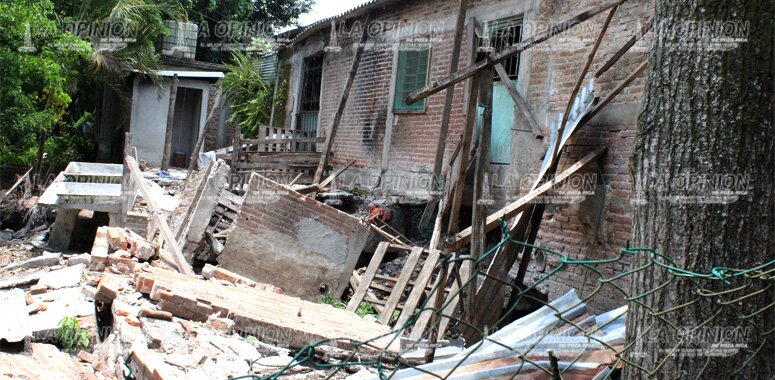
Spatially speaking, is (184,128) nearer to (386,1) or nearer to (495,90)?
(386,1)

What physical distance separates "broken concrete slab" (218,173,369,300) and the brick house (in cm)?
222

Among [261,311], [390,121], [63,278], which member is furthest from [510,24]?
[63,278]

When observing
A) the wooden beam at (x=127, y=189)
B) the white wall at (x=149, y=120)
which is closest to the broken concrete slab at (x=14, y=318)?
the wooden beam at (x=127, y=189)

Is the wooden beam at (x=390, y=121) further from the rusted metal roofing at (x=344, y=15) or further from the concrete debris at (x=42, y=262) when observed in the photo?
the concrete debris at (x=42, y=262)

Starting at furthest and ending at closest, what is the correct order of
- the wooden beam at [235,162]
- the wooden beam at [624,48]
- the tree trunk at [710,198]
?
1. the wooden beam at [235,162]
2. the wooden beam at [624,48]
3. the tree trunk at [710,198]

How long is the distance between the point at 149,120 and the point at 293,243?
37.9 ft

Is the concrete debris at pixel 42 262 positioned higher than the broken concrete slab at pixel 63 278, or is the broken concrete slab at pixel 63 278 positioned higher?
the broken concrete slab at pixel 63 278

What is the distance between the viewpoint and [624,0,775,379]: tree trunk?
275 centimetres

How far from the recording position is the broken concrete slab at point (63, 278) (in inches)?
242

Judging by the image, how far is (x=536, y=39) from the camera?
6504 millimetres

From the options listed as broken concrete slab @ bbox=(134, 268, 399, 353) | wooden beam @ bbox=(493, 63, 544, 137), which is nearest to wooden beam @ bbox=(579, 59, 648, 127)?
wooden beam @ bbox=(493, 63, 544, 137)

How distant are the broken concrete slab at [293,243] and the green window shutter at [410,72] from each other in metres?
3.55

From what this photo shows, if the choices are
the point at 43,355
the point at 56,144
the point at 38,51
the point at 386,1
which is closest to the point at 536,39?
the point at 43,355

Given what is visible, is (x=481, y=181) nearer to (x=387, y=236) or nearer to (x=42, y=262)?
(x=387, y=236)
